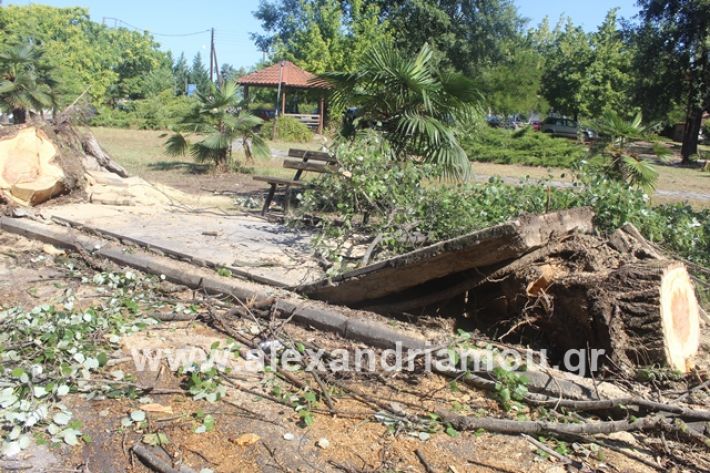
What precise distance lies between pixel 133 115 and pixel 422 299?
30225 millimetres

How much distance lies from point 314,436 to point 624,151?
19.0ft

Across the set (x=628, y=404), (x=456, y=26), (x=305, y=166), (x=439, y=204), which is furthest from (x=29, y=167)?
(x=456, y=26)

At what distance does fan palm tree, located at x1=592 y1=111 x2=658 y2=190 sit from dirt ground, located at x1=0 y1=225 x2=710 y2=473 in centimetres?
465

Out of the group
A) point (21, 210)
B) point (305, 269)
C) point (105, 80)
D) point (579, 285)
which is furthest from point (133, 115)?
point (579, 285)

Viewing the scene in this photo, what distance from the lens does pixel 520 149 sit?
22.3 meters

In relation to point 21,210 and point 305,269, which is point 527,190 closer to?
point 305,269

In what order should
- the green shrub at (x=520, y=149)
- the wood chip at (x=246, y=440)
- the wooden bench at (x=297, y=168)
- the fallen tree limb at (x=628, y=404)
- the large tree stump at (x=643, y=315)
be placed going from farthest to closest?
1. the green shrub at (x=520, y=149)
2. the wooden bench at (x=297, y=168)
3. the large tree stump at (x=643, y=315)
4. the fallen tree limb at (x=628, y=404)
5. the wood chip at (x=246, y=440)

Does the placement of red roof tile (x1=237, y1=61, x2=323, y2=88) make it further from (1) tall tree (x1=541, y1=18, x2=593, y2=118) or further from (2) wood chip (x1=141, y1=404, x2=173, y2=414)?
(2) wood chip (x1=141, y1=404, x2=173, y2=414)

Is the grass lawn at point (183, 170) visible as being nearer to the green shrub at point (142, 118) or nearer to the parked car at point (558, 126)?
→ the green shrub at point (142, 118)

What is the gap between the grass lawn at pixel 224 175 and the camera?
38.2 feet

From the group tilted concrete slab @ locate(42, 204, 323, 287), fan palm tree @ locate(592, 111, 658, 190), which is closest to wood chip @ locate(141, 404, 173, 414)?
tilted concrete slab @ locate(42, 204, 323, 287)

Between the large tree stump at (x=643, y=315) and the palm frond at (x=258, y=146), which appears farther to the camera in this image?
the palm frond at (x=258, y=146)

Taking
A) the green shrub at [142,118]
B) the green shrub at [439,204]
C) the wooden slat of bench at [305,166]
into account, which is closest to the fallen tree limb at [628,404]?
the green shrub at [439,204]

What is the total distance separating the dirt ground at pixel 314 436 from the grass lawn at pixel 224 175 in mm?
4605
